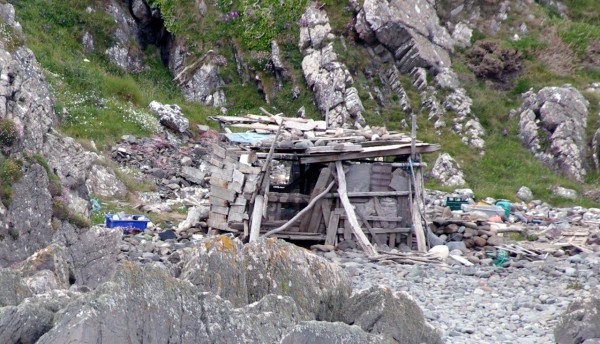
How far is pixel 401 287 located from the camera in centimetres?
1662

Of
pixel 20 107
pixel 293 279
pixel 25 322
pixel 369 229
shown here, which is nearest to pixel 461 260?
pixel 369 229

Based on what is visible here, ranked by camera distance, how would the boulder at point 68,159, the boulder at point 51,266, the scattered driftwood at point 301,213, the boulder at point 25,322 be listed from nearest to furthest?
1. the boulder at point 25,322
2. the boulder at point 51,266
3. the boulder at point 68,159
4. the scattered driftwood at point 301,213

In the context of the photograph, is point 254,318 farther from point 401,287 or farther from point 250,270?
point 401,287

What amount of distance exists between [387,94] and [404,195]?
15.1m

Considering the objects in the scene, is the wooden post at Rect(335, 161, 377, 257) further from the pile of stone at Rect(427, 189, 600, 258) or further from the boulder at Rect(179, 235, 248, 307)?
the boulder at Rect(179, 235, 248, 307)

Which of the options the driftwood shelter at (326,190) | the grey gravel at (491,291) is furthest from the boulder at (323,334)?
the driftwood shelter at (326,190)

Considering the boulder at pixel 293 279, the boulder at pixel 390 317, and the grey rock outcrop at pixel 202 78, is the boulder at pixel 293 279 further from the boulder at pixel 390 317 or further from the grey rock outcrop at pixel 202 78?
the grey rock outcrop at pixel 202 78

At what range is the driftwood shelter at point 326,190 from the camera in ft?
68.0

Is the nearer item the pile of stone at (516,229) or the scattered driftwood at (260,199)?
the scattered driftwood at (260,199)

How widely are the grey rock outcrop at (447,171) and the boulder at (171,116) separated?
8852mm

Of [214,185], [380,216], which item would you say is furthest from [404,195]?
[214,185]

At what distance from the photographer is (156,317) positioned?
793 centimetres

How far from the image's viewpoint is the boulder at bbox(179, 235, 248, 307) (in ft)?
32.0

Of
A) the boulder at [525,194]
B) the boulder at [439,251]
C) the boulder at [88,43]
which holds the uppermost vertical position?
the boulder at [88,43]
